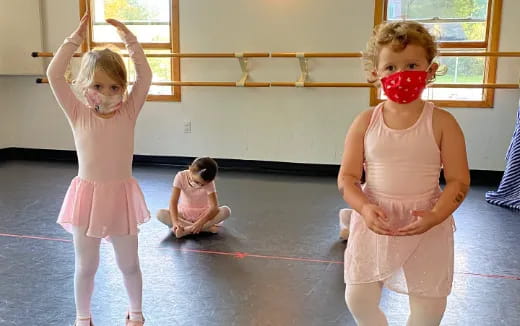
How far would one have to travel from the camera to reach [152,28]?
200 inches

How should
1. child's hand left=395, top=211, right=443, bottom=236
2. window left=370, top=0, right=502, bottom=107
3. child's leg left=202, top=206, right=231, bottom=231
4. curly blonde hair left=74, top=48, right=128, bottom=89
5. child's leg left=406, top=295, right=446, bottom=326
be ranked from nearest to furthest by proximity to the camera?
1. child's hand left=395, top=211, right=443, bottom=236
2. child's leg left=406, top=295, right=446, bottom=326
3. curly blonde hair left=74, top=48, right=128, bottom=89
4. child's leg left=202, top=206, right=231, bottom=231
5. window left=370, top=0, right=502, bottom=107

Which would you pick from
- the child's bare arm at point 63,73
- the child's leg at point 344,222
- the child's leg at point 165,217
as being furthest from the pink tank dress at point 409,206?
the child's leg at point 165,217

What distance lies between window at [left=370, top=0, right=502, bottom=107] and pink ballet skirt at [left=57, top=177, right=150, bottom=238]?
3.29 m

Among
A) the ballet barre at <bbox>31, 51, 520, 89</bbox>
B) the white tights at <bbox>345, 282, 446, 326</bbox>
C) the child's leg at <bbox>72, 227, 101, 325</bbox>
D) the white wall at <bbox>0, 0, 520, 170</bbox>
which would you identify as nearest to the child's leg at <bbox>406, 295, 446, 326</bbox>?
the white tights at <bbox>345, 282, 446, 326</bbox>

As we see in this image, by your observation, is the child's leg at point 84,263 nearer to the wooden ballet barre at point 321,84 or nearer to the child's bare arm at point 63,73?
the child's bare arm at point 63,73

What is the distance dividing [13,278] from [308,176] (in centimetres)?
297

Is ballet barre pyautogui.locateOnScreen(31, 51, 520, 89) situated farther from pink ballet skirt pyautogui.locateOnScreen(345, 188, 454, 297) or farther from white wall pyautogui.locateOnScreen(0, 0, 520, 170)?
pink ballet skirt pyautogui.locateOnScreen(345, 188, 454, 297)

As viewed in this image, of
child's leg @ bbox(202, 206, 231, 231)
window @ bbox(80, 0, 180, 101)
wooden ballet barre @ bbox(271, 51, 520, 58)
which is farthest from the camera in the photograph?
window @ bbox(80, 0, 180, 101)

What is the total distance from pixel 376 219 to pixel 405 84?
1.07ft

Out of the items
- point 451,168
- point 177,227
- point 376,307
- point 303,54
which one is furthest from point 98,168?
point 303,54

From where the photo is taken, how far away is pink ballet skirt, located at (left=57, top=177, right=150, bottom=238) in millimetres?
1553

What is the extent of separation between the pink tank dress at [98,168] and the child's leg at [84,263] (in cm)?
4

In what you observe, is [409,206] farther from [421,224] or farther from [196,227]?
[196,227]

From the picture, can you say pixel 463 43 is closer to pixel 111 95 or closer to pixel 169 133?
pixel 169 133
